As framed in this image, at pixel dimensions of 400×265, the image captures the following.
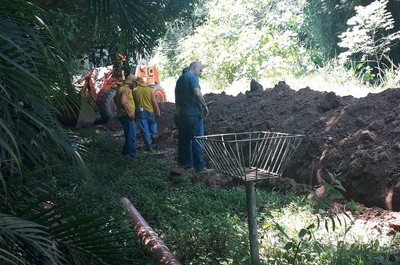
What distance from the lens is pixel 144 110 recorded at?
12141 millimetres

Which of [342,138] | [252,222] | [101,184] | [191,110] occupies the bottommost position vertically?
[101,184]

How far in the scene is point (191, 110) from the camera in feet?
30.8

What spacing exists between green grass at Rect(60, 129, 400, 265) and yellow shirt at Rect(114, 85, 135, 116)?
301cm

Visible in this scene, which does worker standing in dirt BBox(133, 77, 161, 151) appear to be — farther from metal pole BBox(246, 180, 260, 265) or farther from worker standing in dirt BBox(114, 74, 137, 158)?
metal pole BBox(246, 180, 260, 265)

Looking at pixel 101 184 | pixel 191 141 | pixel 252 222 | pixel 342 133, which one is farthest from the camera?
pixel 191 141

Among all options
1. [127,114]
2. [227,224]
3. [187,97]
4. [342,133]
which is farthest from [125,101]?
[227,224]

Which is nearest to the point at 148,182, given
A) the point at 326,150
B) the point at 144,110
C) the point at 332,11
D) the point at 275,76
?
the point at 326,150

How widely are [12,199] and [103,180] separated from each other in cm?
551

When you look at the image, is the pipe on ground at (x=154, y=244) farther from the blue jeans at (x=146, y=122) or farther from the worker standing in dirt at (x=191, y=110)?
the blue jeans at (x=146, y=122)

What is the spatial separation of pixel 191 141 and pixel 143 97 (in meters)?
2.87

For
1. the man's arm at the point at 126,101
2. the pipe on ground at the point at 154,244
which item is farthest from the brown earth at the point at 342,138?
the pipe on ground at the point at 154,244

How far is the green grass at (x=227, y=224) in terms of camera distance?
4129 mm

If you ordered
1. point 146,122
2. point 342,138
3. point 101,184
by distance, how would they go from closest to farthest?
point 101,184
point 342,138
point 146,122

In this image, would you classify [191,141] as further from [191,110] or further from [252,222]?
[252,222]
